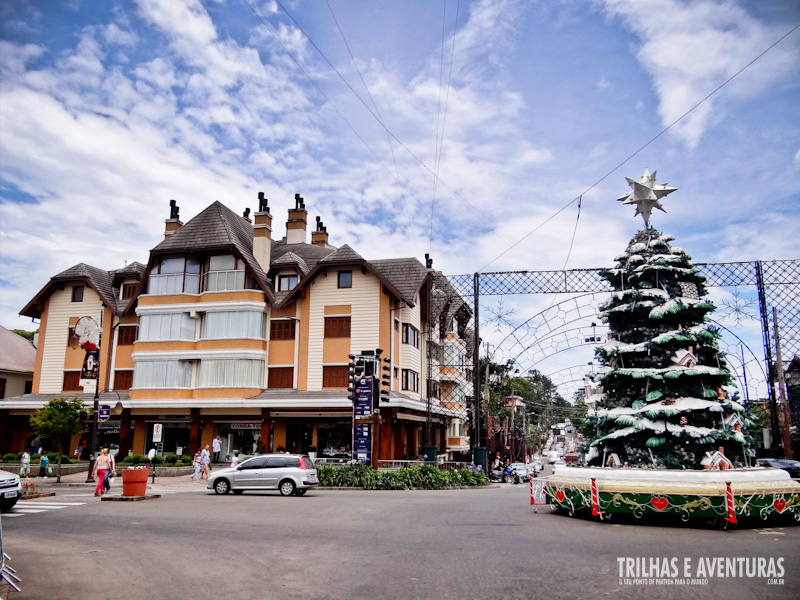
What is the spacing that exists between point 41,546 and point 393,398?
21898 mm

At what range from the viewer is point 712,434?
14.7 m

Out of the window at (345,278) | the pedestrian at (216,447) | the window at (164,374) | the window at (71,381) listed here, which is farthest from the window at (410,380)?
the window at (71,381)

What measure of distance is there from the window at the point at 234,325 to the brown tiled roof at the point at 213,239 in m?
1.71

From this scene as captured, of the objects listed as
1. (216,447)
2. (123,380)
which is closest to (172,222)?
(123,380)

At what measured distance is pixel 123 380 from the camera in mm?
39906

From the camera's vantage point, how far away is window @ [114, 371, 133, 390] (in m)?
39.7

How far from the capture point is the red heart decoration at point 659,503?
42.6ft

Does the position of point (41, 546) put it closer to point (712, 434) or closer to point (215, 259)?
point (712, 434)

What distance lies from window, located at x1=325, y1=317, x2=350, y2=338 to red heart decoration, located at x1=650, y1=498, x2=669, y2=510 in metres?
24.8

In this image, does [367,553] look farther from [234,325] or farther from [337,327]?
[234,325]

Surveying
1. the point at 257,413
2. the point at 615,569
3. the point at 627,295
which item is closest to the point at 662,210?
the point at 627,295

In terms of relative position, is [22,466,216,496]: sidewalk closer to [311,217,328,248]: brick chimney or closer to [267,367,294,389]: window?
[267,367,294,389]: window

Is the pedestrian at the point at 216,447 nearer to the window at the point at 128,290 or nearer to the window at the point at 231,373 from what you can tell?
the window at the point at 231,373

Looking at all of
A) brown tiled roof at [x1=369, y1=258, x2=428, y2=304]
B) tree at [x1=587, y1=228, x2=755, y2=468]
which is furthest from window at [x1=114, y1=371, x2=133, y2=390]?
tree at [x1=587, y1=228, x2=755, y2=468]
